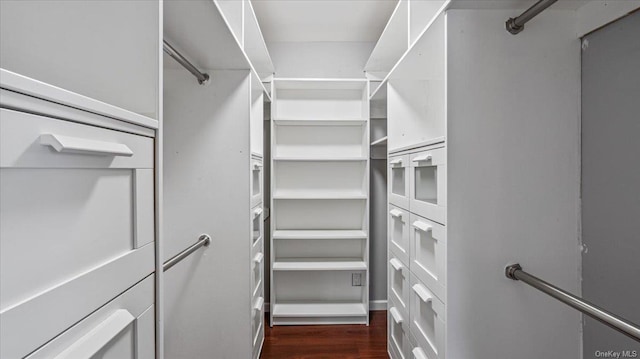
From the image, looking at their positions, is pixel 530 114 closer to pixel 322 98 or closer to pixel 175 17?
pixel 175 17

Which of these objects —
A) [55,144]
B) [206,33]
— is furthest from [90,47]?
[206,33]


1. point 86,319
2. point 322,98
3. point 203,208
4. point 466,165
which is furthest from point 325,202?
point 86,319

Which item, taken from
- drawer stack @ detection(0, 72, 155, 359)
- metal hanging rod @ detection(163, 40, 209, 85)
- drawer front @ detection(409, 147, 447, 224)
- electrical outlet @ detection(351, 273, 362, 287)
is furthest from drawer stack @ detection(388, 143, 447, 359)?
metal hanging rod @ detection(163, 40, 209, 85)

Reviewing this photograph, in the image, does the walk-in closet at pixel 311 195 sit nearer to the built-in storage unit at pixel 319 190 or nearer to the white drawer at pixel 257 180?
the white drawer at pixel 257 180

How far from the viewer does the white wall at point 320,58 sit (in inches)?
112

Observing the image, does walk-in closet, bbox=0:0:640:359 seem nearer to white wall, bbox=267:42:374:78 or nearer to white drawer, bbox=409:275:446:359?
white drawer, bbox=409:275:446:359

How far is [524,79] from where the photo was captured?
1131 mm

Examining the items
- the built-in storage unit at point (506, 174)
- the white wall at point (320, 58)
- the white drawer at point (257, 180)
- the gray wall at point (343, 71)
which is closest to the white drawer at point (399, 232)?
the built-in storage unit at point (506, 174)

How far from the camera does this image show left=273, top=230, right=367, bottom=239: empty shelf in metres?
2.55

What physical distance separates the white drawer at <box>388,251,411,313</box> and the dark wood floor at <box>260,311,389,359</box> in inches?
21.2

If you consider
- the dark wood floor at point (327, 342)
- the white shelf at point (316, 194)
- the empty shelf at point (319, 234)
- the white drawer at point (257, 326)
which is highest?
the white shelf at point (316, 194)

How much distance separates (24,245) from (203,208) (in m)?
1.37

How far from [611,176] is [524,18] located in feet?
2.04

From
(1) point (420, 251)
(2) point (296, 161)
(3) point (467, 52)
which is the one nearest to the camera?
(3) point (467, 52)
